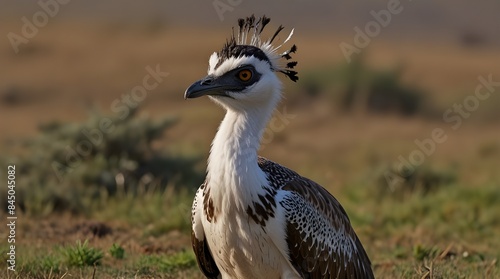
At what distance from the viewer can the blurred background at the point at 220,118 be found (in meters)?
12.2

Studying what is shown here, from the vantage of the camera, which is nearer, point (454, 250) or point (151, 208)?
point (454, 250)

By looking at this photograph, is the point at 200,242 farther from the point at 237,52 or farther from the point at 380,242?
the point at 380,242

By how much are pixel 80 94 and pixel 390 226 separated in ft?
64.6

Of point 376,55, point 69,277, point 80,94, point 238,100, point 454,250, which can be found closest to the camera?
point 238,100

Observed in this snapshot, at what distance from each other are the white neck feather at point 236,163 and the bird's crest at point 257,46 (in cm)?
44

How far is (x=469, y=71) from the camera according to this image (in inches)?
1403

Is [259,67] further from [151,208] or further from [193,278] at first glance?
[151,208]

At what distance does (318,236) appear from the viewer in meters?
7.28

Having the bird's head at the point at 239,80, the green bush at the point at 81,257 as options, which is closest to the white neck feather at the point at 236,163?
the bird's head at the point at 239,80

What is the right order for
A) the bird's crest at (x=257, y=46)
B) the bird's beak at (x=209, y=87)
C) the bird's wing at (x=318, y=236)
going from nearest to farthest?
1. the bird's beak at (x=209, y=87)
2. the bird's wing at (x=318, y=236)
3. the bird's crest at (x=257, y=46)

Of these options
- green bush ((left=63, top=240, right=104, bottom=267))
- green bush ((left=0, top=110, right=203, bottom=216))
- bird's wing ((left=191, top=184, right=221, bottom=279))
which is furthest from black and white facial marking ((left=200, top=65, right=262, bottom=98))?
green bush ((left=0, top=110, right=203, bottom=216))

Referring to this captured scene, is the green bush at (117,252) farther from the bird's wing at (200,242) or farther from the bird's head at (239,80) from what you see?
the bird's head at (239,80)

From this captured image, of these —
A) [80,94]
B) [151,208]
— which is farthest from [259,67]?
[80,94]

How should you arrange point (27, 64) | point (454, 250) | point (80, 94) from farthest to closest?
1. point (27, 64)
2. point (80, 94)
3. point (454, 250)
